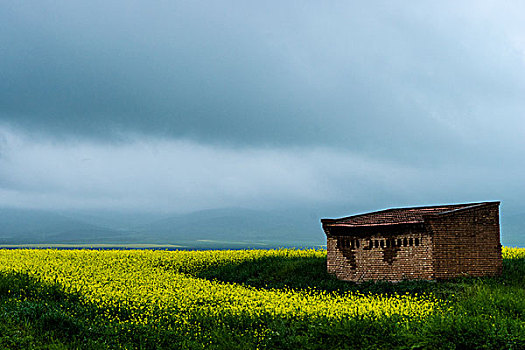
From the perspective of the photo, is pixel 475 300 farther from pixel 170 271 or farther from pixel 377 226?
pixel 170 271

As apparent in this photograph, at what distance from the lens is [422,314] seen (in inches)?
576

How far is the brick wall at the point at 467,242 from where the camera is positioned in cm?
2039

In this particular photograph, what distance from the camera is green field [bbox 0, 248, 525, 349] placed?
12758 millimetres

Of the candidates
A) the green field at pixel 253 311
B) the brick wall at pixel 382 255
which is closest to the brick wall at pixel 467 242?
the brick wall at pixel 382 255

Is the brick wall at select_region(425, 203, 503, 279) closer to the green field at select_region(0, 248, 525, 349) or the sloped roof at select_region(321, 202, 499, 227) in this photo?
the sloped roof at select_region(321, 202, 499, 227)

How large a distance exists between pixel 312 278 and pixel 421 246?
5177 mm

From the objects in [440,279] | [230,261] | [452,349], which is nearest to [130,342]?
[452,349]

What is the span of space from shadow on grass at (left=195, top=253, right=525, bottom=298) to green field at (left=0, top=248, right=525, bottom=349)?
6cm

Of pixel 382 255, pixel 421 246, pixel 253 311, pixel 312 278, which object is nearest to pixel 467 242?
pixel 421 246

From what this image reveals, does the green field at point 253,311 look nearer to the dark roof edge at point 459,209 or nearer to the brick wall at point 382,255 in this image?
the brick wall at point 382,255

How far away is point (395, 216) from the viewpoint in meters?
23.6

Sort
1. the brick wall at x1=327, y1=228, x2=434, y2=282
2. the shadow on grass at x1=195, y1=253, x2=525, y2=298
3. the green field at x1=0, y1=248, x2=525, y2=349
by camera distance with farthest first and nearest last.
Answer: the brick wall at x1=327, y1=228, x2=434, y2=282 < the shadow on grass at x1=195, y1=253, x2=525, y2=298 < the green field at x1=0, y1=248, x2=525, y2=349

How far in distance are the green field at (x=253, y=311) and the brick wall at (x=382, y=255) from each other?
73 cm

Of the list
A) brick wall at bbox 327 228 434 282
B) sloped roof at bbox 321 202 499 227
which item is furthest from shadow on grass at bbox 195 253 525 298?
sloped roof at bbox 321 202 499 227
